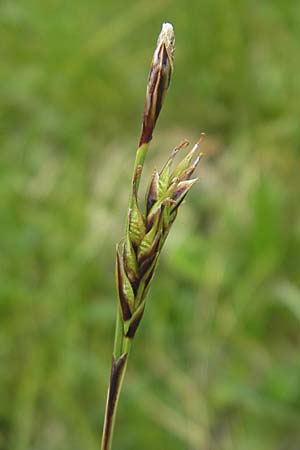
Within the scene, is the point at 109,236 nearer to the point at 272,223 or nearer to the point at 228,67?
the point at 272,223

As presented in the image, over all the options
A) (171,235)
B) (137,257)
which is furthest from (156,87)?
(171,235)

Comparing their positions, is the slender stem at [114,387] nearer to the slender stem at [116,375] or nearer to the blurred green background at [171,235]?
the slender stem at [116,375]

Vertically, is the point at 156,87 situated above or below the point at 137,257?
above

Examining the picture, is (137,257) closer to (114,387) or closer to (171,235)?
(114,387)

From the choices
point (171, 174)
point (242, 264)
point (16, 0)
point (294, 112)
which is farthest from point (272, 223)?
point (171, 174)

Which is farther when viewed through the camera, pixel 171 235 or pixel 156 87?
pixel 171 235

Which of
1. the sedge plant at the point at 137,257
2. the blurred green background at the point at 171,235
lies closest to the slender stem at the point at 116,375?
the sedge plant at the point at 137,257

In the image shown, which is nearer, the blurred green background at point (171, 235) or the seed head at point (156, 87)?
the seed head at point (156, 87)

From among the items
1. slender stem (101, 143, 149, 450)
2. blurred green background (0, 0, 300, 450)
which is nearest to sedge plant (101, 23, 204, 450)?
slender stem (101, 143, 149, 450)
